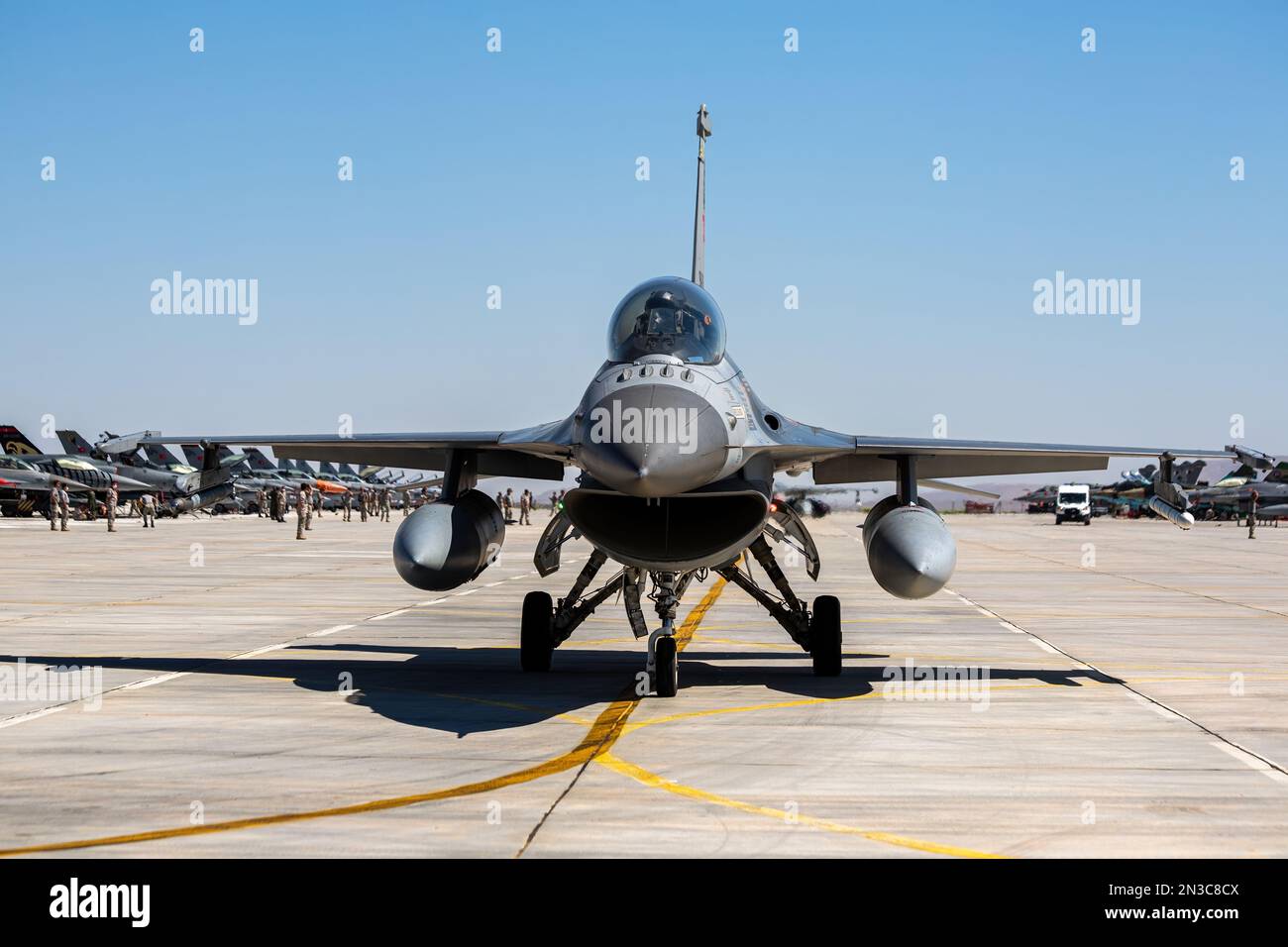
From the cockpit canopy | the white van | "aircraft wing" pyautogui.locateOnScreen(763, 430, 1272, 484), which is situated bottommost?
the white van

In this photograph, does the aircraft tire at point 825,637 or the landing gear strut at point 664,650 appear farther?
the aircraft tire at point 825,637

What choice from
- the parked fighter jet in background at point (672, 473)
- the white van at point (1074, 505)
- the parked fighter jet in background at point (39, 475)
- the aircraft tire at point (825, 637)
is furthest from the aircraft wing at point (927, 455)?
the white van at point (1074, 505)

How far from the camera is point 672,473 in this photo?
27.0 feet

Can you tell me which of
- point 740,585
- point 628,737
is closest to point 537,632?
point 740,585

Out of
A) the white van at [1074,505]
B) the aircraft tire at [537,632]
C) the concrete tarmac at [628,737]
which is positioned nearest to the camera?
the concrete tarmac at [628,737]

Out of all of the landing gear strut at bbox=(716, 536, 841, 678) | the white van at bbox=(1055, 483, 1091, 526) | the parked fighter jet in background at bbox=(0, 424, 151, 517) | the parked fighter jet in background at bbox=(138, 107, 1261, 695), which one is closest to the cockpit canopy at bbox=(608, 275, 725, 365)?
the parked fighter jet in background at bbox=(138, 107, 1261, 695)

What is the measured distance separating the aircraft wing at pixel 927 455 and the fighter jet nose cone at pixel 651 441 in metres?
1.57

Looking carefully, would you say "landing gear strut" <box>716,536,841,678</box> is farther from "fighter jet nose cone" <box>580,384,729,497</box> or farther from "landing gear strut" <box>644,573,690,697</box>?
"fighter jet nose cone" <box>580,384,729,497</box>

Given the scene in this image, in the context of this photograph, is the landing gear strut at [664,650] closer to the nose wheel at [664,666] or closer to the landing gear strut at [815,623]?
the nose wheel at [664,666]

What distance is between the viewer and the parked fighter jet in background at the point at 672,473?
8.52 meters

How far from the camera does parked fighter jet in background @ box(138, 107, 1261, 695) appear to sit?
27.9ft

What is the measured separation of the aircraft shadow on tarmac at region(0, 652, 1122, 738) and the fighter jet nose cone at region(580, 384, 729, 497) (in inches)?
98.7
